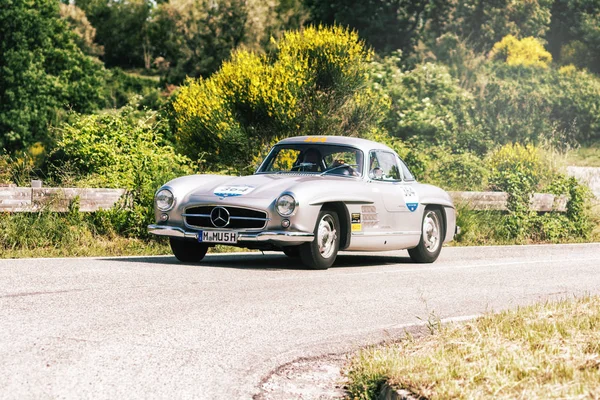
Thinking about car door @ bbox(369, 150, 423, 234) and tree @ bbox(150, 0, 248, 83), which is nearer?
car door @ bbox(369, 150, 423, 234)

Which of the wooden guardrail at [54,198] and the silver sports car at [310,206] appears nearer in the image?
the silver sports car at [310,206]

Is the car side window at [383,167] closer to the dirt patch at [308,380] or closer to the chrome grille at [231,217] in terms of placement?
the chrome grille at [231,217]

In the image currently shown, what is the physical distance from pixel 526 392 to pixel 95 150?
1296cm

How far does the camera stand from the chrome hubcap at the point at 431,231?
1394cm

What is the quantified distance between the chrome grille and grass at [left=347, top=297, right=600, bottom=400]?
14.0ft

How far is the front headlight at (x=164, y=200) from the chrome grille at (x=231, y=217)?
274 millimetres

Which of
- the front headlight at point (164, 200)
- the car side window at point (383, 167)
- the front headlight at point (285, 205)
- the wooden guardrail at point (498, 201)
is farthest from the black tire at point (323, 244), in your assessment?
the wooden guardrail at point (498, 201)

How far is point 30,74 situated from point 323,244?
35.5 meters

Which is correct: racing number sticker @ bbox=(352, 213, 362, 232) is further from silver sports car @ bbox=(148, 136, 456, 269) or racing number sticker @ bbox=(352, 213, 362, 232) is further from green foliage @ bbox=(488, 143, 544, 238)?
green foliage @ bbox=(488, 143, 544, 238)

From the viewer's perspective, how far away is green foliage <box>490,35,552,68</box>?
56.9 m

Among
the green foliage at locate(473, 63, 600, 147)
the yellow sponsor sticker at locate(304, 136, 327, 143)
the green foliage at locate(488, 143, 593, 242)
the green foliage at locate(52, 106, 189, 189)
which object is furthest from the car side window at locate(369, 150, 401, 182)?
the green foliage at locate(473, 63, 600, 147)

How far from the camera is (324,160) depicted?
13000 millimetres

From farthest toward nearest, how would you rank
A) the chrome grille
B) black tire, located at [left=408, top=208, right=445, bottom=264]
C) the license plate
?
black tire, located at [left=408, top=208, right=445, bottom=264] < the chrome grille < the license plate

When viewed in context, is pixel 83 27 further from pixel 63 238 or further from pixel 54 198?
pixel 63 238
